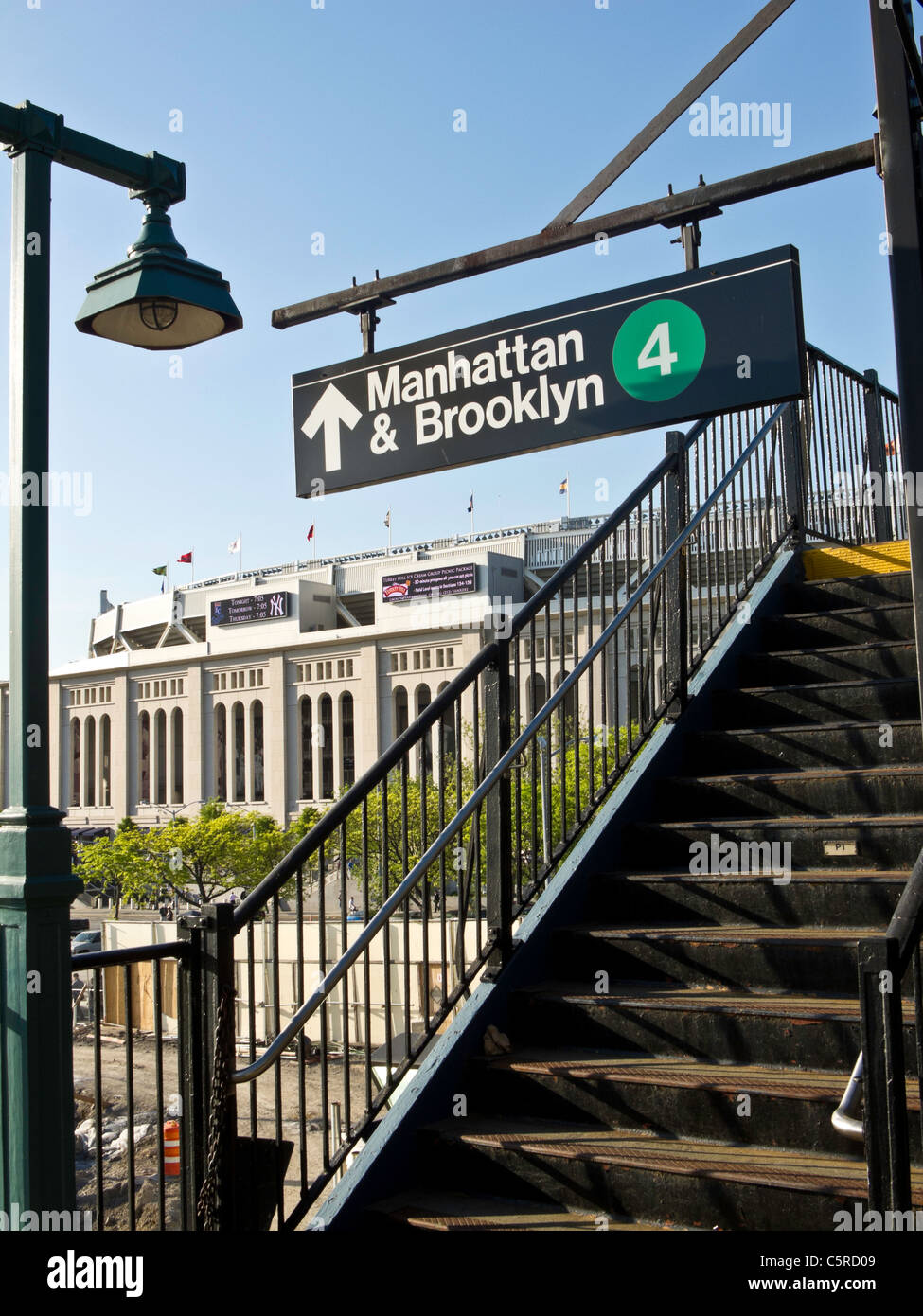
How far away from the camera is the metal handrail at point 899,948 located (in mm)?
3387

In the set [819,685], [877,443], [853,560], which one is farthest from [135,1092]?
[819,685]

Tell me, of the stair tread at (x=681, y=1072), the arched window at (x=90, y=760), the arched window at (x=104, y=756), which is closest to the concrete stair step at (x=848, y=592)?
the stair tread at (x=681, y=1072)

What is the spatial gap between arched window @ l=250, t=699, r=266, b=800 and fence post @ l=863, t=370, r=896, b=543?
258ft

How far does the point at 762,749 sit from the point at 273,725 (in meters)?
80.3

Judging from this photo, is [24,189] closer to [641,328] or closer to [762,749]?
[641,328]

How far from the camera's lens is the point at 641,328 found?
5.09 metres

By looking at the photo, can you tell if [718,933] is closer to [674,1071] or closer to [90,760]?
[674,1071]

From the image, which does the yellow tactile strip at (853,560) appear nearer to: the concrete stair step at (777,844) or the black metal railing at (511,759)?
the black metal railing at (511,759)

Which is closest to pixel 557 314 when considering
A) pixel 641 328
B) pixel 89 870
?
pixel 641 328

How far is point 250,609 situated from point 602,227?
84385mm

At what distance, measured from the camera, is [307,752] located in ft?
282

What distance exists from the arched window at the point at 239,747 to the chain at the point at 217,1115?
281 ft

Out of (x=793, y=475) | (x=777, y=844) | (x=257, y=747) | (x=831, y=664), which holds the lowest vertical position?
(x=777, y=844)

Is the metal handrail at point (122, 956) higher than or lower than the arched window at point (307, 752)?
lower
